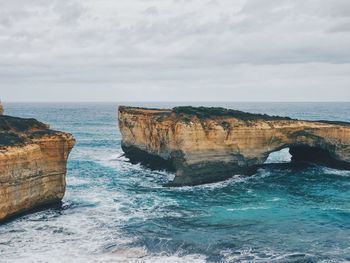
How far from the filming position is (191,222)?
32.3 metres

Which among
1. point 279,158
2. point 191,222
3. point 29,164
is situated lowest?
point 191,222

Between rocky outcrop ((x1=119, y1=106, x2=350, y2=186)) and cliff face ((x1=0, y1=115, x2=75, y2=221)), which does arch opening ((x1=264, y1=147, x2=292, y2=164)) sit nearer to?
rocky outcrop ((x1=119, y1=106, x2=350, y2=186))

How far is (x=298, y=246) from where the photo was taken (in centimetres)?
2742

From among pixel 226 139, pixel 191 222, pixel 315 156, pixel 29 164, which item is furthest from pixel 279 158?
pixel 29 164

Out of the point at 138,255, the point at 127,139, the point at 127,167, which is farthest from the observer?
the point at 127,139

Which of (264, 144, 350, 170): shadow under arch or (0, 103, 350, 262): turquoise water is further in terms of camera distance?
(264, 144, 350, 170): shadow under arch

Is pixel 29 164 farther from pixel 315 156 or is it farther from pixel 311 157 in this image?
pixel 311 157

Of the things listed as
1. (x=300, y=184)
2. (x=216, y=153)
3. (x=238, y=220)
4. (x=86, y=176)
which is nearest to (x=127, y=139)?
(x=86, y=176)

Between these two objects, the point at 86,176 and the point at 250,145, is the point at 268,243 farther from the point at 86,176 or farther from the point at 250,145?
the point at 86,176

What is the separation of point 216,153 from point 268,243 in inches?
711

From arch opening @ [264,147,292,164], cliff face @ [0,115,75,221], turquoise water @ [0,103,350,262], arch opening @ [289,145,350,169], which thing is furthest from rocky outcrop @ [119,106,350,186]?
cliff face @ [0,115,75,221]

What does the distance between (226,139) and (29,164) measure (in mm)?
20664

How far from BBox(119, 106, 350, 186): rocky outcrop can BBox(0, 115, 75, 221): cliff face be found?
12.8m

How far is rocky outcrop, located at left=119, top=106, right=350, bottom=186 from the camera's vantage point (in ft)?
145
